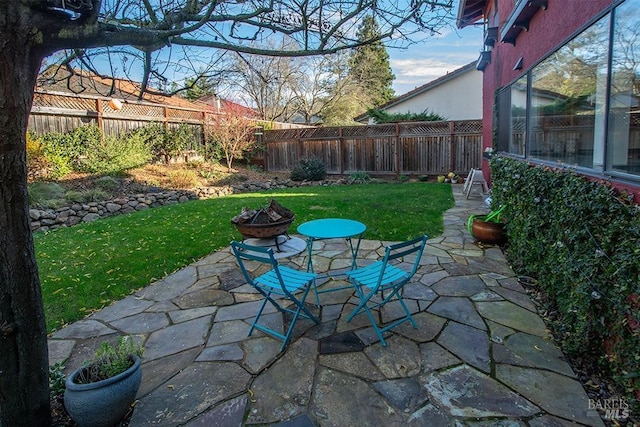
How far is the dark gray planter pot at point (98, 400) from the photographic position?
1760 mm

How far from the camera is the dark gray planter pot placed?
176cm

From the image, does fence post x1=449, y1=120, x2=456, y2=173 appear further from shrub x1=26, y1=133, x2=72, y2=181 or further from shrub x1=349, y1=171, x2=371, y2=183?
shrub x1=26, y1=133, x2=72, y2=181

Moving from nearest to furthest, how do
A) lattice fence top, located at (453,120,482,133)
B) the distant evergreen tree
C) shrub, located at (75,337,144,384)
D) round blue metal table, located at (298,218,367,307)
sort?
shrub, located at (75,337,144,384), round blue metal table, located at (298,218,367,307), lattice fence top, located at (453,120,482,133), the distant evergreen tree

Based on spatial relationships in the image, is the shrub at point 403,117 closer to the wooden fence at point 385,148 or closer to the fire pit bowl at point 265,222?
the wooden fence at point 385,148

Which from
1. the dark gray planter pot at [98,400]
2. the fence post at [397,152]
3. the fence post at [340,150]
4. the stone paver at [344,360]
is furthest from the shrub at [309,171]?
the dark gray planter pot at [98,400]

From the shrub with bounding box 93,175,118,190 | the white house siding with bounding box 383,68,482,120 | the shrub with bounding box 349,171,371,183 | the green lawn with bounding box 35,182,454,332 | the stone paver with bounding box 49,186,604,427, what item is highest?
the white house siding with bounding box 383,68,482,120

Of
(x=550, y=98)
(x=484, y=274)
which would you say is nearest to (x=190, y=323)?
(x=484, y=274)

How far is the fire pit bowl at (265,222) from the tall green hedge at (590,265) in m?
2.79

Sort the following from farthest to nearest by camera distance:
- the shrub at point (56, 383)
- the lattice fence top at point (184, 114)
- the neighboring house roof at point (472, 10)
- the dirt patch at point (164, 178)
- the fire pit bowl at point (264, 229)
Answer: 1. the lattice fence top at point (184, 114)
2. the neighboring house roof at point (472, 10)
3. the dirt patch at point (164, 178)
4. the fire pit bowl at point (264, 229)
5. the shrub at point (56, 383)

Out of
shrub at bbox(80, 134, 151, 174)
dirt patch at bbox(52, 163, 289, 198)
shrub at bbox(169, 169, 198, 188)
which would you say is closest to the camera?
dirt patch at bbox(52, 163, 289, 198)

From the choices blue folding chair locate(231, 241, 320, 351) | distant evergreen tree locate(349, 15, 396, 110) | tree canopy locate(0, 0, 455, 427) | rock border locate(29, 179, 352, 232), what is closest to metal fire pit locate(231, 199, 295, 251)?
blue folding chair locate(231, 241, 320, 351)

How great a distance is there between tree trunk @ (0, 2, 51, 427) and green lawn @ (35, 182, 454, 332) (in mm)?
1452

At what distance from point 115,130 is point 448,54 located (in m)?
9.70

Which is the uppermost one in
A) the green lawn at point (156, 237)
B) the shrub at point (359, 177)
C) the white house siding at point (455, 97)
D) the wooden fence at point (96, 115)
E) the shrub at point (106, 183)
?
the white house siding at point (455, 97)
